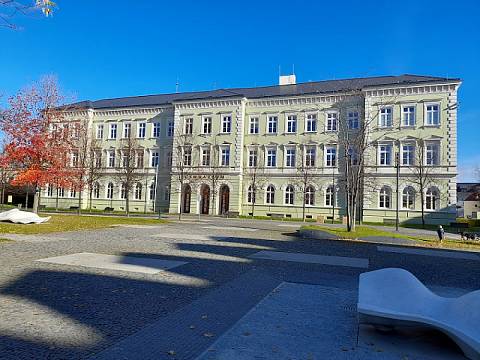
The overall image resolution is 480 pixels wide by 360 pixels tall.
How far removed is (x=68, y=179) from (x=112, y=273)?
21.6 metres

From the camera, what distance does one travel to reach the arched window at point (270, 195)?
43969 millimetres

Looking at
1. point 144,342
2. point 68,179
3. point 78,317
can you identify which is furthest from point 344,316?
point 68,179

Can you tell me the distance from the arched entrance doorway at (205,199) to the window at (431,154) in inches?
1003

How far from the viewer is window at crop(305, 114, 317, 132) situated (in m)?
43.2

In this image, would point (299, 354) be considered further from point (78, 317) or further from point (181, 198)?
point (181, 198)

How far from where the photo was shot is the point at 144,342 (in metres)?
4.18

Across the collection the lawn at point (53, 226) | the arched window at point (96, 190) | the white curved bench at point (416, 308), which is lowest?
the lawn at point (53, 226)

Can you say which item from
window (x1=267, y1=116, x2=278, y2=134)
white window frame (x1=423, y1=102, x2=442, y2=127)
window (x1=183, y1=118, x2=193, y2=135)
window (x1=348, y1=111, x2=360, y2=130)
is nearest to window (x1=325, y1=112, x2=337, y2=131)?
window (x1=348, y1=111, x2=360, y2=130)

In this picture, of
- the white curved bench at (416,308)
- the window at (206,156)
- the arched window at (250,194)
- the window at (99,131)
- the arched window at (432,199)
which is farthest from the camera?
the window at (99,131)

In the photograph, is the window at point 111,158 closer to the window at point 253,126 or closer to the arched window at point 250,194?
the window at point 253,126

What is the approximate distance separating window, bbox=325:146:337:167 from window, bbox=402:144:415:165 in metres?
7.26

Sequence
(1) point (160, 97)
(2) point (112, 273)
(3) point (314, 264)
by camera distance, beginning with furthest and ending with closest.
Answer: (1) point (160, 97), (3) point (314, 264), (2) point (112, 273)

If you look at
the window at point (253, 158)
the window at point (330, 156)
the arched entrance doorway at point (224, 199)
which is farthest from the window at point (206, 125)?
the window at point (330, 156)

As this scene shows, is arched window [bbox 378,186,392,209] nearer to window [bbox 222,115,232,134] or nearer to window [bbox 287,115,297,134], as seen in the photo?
window [bbox 287,115,297,134]
